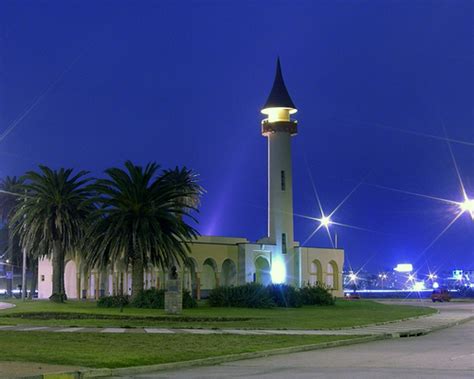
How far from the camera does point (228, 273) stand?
68.9 m

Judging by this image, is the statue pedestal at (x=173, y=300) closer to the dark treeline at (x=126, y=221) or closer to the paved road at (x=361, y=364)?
the dark treeline at (x=126, y=221)

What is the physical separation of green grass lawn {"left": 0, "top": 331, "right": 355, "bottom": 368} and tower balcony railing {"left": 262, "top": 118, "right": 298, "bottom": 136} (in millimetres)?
44371

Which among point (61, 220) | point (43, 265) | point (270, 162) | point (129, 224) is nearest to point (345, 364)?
point (129, 224)

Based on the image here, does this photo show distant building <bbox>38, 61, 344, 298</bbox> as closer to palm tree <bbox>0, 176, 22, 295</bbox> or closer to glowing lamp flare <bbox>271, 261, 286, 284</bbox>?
glowing lamp flare <bbox>271, 261, 286, 284</bbox>

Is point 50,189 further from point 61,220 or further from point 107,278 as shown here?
point 107,278

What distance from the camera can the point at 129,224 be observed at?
42719 mm

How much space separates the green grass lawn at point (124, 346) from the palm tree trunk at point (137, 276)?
20552 millimetres

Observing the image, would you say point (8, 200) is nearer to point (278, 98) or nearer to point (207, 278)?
point (207, 278)

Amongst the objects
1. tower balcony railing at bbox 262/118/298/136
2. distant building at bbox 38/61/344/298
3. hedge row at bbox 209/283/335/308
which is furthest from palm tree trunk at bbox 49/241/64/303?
tower balcony railing at bbox 262/118/298/136

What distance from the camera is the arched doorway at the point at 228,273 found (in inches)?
2640

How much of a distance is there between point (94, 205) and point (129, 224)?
11.4 metres

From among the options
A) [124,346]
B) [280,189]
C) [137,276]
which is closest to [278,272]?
[280,189]

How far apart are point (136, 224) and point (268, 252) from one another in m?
25.6

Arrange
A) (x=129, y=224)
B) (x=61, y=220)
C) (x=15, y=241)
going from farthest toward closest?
1. (x=15, y=241)
2. (x=61, y=220)
3. (x=129, y=224)
